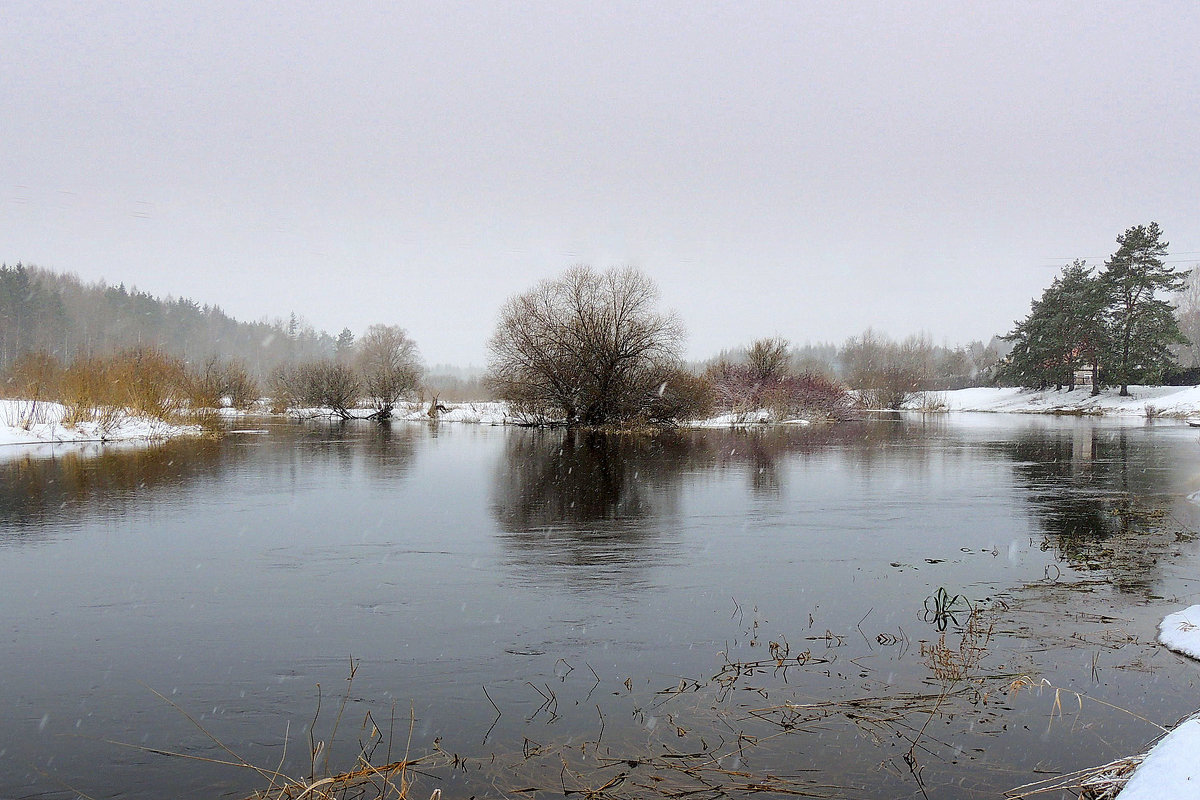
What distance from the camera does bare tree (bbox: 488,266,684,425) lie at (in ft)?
129

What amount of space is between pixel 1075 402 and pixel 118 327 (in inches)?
4196

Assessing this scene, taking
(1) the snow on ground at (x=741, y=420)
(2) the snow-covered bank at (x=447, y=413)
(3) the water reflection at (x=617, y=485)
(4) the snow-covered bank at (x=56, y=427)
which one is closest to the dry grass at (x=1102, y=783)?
(3) the water reflection at (x=617, y=485)

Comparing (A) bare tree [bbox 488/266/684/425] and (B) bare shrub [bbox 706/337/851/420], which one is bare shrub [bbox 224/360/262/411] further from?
(B) bare shrub [bbox 706/337/851/420]

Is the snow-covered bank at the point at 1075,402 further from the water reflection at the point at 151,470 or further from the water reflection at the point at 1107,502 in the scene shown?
the water reflection at the point at 151,470

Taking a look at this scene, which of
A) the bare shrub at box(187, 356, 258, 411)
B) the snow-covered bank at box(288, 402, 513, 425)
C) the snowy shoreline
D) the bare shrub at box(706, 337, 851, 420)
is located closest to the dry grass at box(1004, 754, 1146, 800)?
the snowy shoreline

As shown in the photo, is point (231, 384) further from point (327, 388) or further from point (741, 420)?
point (741, 420)

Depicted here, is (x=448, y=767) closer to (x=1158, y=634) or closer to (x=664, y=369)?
(x=1158, y=634)

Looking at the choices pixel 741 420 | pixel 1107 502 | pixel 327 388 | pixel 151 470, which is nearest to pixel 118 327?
pixel 327 388

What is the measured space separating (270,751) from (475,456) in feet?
67.4

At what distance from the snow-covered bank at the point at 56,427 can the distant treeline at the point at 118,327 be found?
628cm

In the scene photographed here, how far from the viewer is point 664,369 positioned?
131ft

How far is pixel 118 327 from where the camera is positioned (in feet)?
337

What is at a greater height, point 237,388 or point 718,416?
point 237,388

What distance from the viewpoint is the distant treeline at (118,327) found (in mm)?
80062
